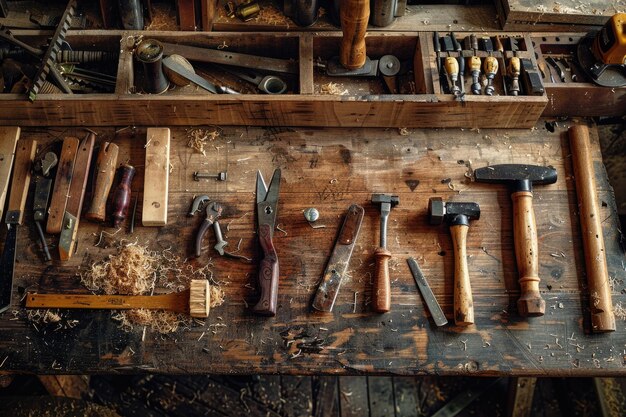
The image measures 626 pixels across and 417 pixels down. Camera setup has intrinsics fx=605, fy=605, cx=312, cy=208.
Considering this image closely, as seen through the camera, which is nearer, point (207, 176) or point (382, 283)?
point (382, 283)

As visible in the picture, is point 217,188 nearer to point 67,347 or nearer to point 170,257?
point 170,257

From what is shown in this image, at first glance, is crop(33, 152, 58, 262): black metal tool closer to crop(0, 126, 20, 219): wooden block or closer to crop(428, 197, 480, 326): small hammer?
crop(0, 126, 20, 219): wooden block

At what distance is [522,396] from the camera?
3.04 meters

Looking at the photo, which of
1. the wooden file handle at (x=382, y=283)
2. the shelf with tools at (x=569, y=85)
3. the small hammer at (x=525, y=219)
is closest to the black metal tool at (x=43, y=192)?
the wooden file handle at (x=382, y=283)

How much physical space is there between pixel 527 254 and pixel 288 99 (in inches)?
43.7

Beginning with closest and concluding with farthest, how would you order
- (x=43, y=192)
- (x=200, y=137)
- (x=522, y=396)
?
1. (x=43, y=192)
2. (x=200, y=137)
3. (x=522, y=396)

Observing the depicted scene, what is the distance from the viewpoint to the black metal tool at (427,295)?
89.0 inches

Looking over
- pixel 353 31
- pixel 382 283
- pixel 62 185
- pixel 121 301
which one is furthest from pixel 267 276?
pixel 353 31

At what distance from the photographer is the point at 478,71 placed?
98.6 inches

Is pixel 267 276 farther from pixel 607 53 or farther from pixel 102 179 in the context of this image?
pixel 607 53

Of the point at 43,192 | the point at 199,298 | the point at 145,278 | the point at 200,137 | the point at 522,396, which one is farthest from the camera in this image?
the point at 522,396

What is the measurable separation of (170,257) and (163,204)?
0.71 feet

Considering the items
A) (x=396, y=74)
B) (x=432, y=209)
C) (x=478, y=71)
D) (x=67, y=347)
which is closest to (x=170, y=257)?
(x=67, y=347)

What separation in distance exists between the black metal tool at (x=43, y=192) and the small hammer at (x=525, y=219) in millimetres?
1734
